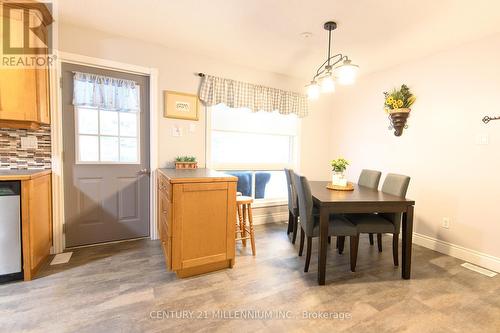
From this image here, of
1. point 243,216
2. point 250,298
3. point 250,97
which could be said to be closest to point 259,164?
point 250,97

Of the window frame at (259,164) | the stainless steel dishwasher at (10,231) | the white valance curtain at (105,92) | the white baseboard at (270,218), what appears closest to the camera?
the stainless steel dishwasher at (10,231)

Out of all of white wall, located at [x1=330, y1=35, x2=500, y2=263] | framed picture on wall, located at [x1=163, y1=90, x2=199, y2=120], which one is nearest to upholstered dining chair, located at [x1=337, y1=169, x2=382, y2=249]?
white wall, located at [x1=330, y1=35, x2=500, y2=263]

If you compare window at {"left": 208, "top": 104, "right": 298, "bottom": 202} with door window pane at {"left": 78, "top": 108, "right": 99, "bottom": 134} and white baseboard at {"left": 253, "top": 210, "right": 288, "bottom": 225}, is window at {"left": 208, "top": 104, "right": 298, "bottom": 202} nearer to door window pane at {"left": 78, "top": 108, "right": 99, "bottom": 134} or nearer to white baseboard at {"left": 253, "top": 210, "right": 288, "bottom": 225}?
white baseboard at {"left": 253, "top": 210, "right": 288, "bottom": 225}

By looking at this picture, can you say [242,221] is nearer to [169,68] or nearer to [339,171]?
[339,171]

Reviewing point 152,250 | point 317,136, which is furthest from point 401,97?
point 152,250

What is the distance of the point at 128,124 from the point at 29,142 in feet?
3.01

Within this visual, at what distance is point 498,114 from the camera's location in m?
2.42

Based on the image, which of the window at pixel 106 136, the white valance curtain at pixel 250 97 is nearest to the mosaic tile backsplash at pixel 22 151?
the window at pixel 106 136

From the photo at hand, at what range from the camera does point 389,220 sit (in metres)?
2.44

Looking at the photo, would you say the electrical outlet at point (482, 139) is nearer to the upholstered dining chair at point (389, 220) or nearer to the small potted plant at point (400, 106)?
the small potted plant at point (400, 106)

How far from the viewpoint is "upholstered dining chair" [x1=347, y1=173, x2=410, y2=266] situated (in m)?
2.31

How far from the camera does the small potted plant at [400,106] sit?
3147 millimetres

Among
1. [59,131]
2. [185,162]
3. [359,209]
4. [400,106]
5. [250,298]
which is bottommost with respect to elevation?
[250,298]

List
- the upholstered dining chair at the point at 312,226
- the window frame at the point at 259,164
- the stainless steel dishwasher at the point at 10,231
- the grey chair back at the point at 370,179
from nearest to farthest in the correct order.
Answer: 1. the stainless steel dishwasher at the point at 10,231
2. the upholstered dining chair at the point at 312,226
3. the grey chair back at the point at 370,179
4. the window frame at the point at 259,164
